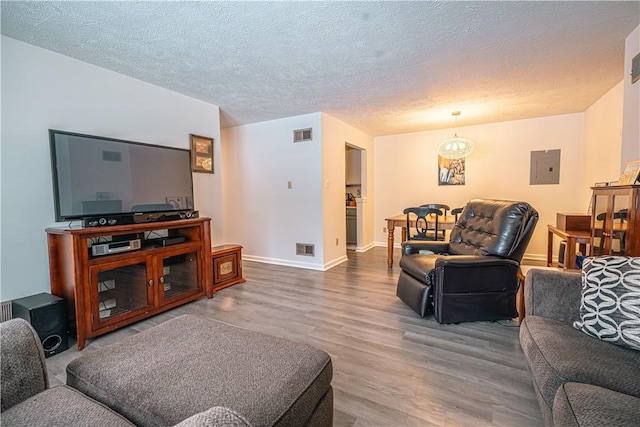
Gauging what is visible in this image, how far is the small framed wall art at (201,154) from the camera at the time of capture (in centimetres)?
331

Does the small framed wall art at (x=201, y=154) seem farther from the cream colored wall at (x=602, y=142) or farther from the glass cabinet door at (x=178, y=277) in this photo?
the cream colored wall at (x=602, y=142)

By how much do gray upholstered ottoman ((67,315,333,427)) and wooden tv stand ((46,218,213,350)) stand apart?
1.20m

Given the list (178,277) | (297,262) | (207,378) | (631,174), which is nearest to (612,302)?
(631,174)

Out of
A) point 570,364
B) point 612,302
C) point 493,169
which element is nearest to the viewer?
point 570,364

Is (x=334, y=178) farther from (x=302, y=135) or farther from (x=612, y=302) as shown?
(x=612, y=302)

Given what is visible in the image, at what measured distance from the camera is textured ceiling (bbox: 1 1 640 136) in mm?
1734

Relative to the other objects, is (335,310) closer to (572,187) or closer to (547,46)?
(547,46)

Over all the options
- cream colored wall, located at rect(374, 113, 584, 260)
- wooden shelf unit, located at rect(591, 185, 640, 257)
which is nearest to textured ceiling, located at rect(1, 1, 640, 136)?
cream colored wall, located at rect(374, 113, 584, 260)

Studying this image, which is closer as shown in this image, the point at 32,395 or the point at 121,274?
the point at 32,395

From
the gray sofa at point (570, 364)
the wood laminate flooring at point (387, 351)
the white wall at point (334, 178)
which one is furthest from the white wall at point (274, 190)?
the gray sofa at point (570, 364)

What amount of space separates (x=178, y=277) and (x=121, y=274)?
53cm

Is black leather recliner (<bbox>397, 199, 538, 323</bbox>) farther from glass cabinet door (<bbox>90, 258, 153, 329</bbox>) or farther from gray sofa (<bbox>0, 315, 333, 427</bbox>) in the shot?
glass cabinet door (<bbox>90, 258, 153, 329</bbox>)

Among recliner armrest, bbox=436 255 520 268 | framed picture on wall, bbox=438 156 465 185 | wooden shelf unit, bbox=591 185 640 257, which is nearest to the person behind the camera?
wooden shelf unit, bbox=591 185 640 257

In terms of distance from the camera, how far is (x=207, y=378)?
0.96 meters
